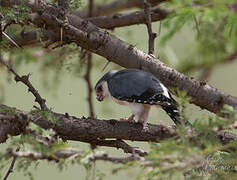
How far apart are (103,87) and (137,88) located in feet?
2.57

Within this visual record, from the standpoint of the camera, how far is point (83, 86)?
13547 millimetres

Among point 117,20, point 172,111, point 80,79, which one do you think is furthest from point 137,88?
point 80,79

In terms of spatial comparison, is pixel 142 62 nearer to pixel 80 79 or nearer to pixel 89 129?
pixel 89 129

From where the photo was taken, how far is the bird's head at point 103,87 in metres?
4.80

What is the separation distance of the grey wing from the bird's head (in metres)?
0.28

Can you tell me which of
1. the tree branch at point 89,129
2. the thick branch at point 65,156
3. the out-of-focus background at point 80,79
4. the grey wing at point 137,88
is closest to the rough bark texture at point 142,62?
the grey wing at point 137,88

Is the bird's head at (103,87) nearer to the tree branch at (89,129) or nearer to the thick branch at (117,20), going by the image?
the thick branch at (117,20)

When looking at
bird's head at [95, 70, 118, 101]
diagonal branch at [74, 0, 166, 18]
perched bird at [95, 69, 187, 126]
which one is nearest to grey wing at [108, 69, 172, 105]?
perched bird at [95, 69, 187, 126]

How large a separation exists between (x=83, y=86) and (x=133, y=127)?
9968 mm

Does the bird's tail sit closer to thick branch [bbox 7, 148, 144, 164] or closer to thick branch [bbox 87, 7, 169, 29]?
thick branch [bbox 87, 7, 169, 29]

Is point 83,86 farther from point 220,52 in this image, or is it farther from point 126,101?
point 126,101

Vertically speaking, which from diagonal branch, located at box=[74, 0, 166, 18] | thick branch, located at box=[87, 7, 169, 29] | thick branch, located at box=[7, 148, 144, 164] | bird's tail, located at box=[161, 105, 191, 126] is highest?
diagonal branch, located at box=[74, 0, 166, 18]

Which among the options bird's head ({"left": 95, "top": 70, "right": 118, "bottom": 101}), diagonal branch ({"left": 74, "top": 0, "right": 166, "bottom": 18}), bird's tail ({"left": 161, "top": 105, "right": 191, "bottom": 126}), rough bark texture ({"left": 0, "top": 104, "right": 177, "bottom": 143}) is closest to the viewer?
rough bark texture ({"left": 0, "top": 104, "right": 177, "bottom": 143})

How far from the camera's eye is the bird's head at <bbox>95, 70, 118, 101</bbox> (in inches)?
189
